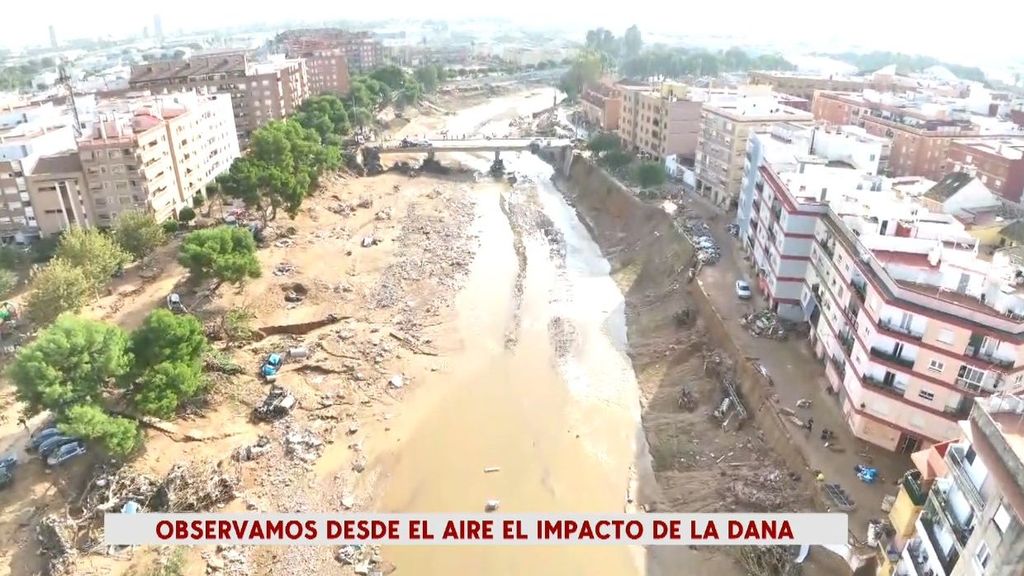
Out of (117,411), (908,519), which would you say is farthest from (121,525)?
(908,519)

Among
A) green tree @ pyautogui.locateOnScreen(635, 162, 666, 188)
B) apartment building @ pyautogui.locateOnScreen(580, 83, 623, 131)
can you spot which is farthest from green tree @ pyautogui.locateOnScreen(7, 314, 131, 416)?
apartment building @ pyautogui.locateOnScreen(580, 83, 623, 131)

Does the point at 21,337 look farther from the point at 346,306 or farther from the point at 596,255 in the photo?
the point at 596,255

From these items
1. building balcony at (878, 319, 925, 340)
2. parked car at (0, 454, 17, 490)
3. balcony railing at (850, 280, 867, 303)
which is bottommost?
parked car at (0, 454, 17, 490)

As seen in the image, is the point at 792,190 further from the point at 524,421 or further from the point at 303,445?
the point at 303,445

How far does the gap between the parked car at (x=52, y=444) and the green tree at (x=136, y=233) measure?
66.7 feet

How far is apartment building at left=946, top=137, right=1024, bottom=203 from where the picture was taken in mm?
49875

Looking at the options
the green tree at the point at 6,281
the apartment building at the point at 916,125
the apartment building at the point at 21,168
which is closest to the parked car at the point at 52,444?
the green tree at the point at 6,281

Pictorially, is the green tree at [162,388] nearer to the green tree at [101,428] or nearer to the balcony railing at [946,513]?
the green tree at [101,428]

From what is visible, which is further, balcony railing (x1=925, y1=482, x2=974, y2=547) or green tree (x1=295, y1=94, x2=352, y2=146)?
green tree (x1=295, y1=94, x2=352, y2=146)

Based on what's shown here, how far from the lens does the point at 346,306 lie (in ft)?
152

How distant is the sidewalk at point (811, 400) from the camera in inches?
1021

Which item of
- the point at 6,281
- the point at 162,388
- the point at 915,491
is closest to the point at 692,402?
the point at 915,491

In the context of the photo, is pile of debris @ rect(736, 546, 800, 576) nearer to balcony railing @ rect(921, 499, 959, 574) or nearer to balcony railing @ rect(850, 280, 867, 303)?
balcony railing @ rect(921, 499, 959, 574)

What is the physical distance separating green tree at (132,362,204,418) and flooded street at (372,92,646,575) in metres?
10.1
